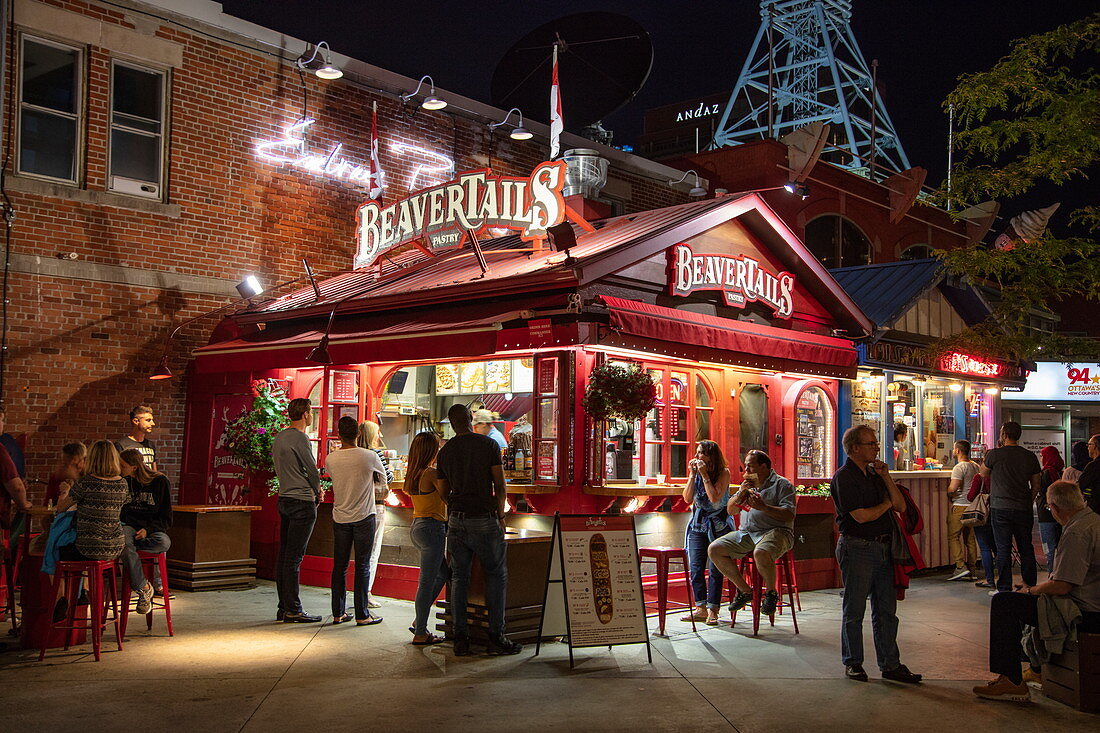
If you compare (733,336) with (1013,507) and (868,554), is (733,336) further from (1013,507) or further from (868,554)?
(868,554)

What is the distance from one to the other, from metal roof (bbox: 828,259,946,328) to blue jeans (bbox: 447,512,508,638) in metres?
7.41

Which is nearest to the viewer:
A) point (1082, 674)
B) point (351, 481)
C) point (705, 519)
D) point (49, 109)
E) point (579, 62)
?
point (1082, 674)

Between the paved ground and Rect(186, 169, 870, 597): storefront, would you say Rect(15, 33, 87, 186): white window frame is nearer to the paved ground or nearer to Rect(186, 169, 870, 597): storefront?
Rect(186, 169, 870, 597): storefront

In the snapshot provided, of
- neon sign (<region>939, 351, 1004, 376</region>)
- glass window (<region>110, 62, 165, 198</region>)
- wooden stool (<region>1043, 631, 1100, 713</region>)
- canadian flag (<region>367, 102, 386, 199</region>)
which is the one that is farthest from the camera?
canadian flag (<region>367, 102, 386, 199</region>)

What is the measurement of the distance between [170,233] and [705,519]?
7.87 m

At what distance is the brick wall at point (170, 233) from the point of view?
11844 mm

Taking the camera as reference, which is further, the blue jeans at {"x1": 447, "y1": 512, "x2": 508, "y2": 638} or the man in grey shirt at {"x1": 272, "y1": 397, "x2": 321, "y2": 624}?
the man in grey shirt at {"x1": 272, "y1": 397, "x2": 321, "y2": 624}

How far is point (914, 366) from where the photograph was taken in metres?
14.0

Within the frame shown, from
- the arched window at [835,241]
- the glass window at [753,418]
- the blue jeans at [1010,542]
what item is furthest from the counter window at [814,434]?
the arched window at [835,241]

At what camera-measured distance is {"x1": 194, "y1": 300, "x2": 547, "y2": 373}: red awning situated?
1023 cm

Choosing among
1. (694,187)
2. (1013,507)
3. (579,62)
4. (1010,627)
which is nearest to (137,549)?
(1010,627)

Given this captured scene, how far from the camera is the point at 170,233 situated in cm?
1305

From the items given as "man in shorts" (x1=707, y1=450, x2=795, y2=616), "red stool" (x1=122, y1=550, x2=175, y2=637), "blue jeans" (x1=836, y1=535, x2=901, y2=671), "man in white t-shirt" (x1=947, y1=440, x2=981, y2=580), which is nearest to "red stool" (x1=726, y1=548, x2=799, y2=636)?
"man in shorts" (x1=707, y1=450, x2=795, y2=616)

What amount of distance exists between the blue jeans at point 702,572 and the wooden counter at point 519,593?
1.70 m
